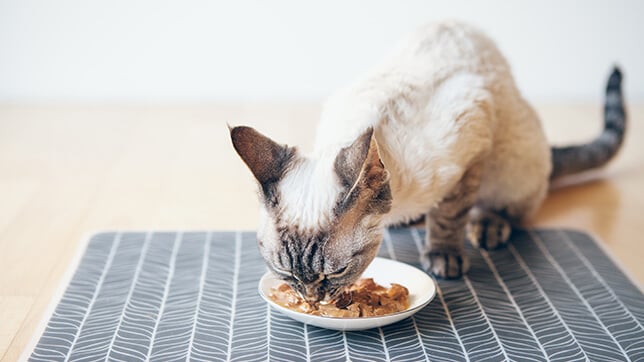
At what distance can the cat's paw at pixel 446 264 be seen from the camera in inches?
105

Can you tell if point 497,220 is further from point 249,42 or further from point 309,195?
point 249,42

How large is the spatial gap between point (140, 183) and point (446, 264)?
152 centimetres

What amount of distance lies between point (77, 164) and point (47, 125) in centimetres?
77

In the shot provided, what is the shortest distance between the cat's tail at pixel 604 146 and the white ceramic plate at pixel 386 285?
1.25 meters

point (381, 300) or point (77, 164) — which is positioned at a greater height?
point (381, 300)

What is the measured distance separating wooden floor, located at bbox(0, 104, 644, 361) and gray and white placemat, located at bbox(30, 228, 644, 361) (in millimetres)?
132

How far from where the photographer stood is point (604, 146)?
11.7 ft

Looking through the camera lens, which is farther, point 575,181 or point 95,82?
point 95,82

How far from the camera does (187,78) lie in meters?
4.98

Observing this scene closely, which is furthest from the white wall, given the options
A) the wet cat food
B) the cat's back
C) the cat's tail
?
the wet cat food

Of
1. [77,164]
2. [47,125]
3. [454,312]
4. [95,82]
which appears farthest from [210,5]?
[454,312]

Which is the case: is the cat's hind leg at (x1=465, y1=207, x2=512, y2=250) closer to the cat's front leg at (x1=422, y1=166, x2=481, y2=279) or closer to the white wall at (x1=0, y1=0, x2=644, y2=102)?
the cat's front leg at (x1=422, y1=166, x2=481, y2=279)

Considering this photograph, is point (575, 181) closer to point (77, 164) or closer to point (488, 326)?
point (488, 326)

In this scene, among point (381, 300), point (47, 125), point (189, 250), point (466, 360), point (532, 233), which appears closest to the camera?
point (466, 360)
